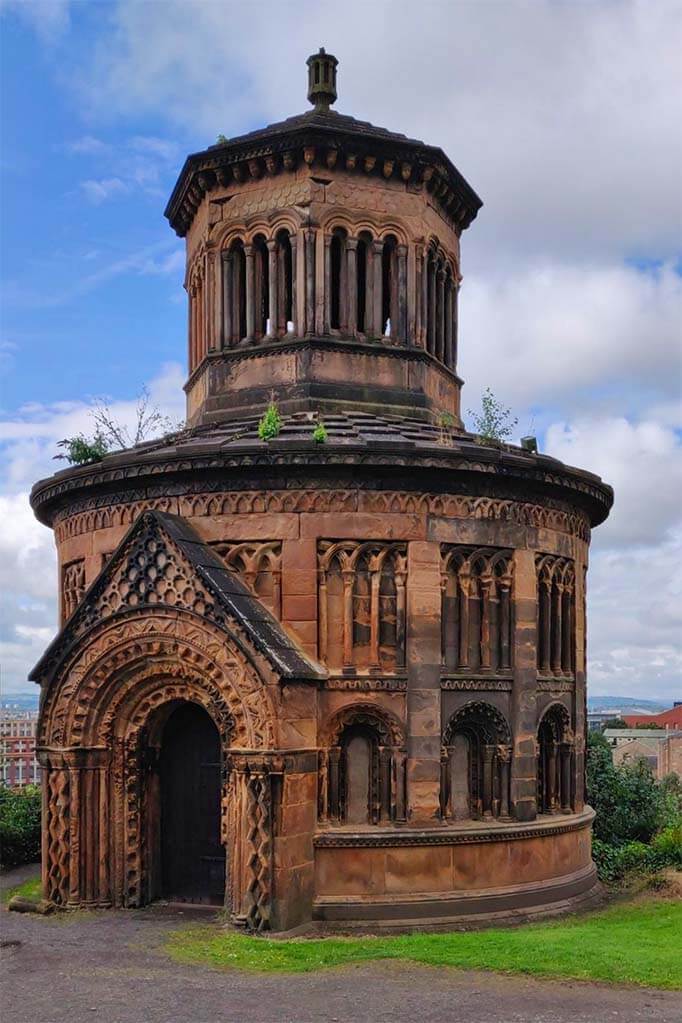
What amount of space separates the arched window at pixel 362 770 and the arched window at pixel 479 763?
1060mm

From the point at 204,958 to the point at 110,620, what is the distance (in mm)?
5452

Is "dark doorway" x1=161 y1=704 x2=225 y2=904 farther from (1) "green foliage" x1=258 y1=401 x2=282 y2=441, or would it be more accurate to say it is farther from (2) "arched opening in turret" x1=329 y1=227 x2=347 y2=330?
(2) "arched opening in turret" x1=329 y1=227 x2=347 y2=330

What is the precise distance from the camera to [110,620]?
1823 centimetres

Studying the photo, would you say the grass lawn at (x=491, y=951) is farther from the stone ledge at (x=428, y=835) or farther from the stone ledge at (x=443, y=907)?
the stone ledge at (x=428, y=835)

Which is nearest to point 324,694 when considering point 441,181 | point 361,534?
point 361,534

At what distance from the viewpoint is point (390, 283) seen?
72.1 ft

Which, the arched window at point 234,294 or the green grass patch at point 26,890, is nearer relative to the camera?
the green grass patch at point 26,890

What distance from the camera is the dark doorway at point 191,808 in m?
18.6

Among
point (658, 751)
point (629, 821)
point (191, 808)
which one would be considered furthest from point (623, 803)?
point (658, 751)

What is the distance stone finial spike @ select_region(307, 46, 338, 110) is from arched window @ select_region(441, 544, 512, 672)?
9.30 meters

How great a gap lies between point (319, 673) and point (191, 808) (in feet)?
11.0

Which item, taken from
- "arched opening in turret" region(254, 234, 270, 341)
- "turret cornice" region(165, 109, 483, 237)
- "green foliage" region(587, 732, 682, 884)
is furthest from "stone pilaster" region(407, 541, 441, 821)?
"turret cornice" region(165, 109, 483, 237)

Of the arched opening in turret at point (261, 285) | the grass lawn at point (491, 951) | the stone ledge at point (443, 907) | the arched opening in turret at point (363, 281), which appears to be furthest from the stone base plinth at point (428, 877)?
the arched opening in turret at point (261, 285)

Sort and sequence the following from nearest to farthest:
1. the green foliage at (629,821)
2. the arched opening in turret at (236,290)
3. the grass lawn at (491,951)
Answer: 1. the grass lawn at (491,951)
2. the arched opening in turret at (236,290)
3. the green foliage at (629,821)
